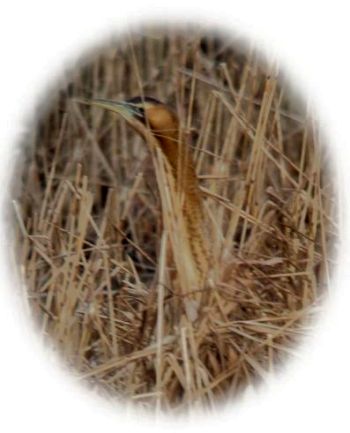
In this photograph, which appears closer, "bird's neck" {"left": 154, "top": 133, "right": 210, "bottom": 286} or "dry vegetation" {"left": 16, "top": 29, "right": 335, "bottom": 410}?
"dry vegetation" {"left": 16, "top": 29, "right": 335, "bottom": 410}

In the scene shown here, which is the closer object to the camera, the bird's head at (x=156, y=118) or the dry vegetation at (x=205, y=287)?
the dry vegetation at (x=205, y=287)

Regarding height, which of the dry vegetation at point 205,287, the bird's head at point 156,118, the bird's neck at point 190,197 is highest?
the bird's head at point 156,118

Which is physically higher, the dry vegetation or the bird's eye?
the bird's eye

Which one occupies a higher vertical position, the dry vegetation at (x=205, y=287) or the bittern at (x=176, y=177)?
the bittern at (x=176, y=177)

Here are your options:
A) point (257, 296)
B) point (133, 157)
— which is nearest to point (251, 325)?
point (257, 296)

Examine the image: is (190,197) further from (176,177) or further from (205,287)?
(205,287)

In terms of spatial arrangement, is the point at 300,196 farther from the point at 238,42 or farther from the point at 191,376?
the point at 238,42

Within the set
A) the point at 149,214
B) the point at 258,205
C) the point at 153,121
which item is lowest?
the point at 149,214

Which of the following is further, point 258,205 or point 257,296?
point 258,205
